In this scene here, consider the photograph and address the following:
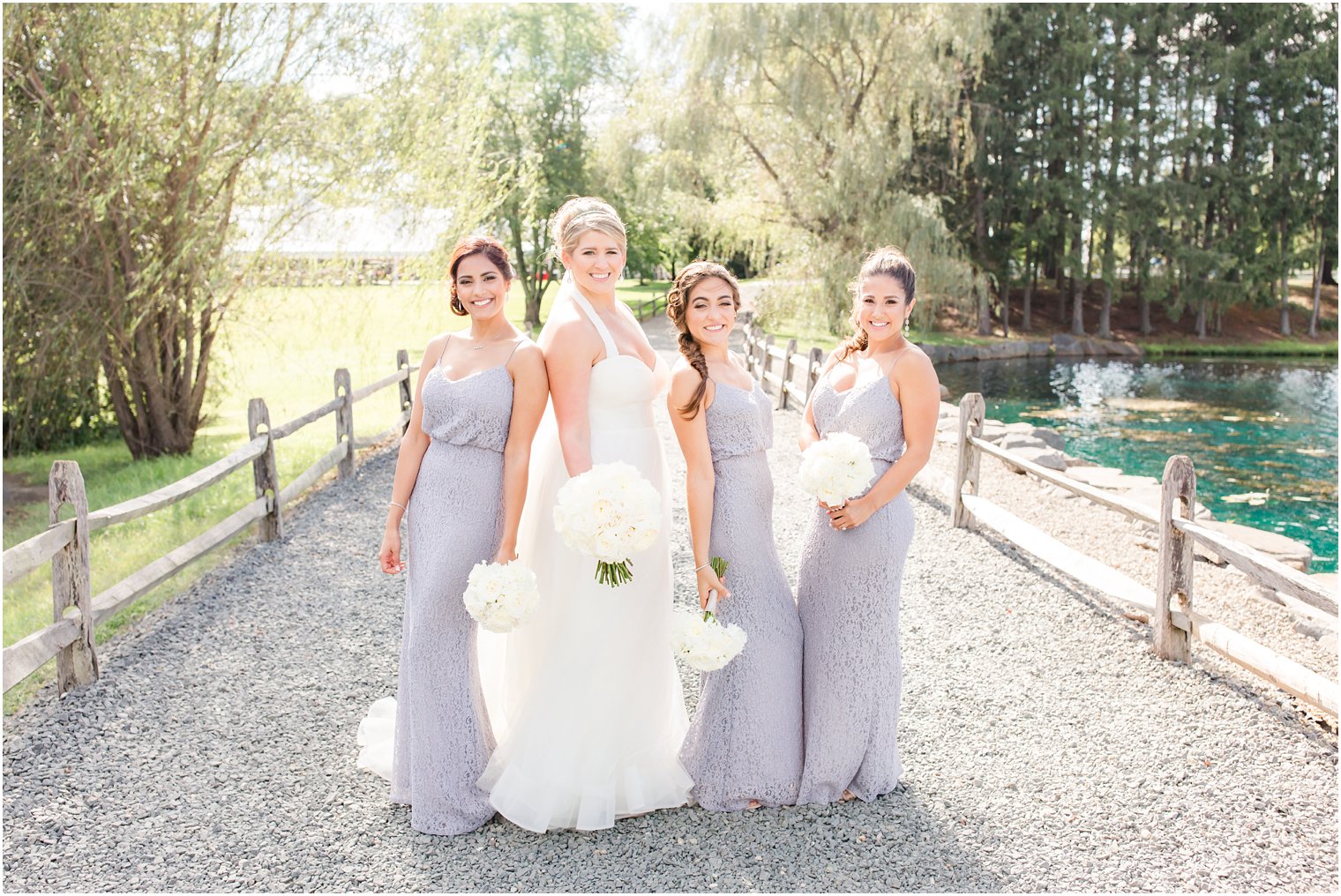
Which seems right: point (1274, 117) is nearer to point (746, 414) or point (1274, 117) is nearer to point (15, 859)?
point (746, 414)

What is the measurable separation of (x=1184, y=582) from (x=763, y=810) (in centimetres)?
283

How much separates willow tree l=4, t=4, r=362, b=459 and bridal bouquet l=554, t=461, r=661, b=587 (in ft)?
26.1

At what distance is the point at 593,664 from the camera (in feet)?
11.3

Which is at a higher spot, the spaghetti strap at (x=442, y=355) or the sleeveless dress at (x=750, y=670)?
the spaghetti strap at (x=442, y=355)

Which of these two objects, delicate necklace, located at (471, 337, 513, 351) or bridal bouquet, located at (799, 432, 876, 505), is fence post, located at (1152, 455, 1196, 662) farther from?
delicate necklace, located at (471, 337, 513, 351)

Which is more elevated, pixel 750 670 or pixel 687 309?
pixel 687 309

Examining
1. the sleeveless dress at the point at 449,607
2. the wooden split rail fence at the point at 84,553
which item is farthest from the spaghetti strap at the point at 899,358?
the wooden split rail fence at the point at 84,553

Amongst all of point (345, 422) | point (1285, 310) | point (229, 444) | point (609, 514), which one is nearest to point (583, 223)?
point (609, 514)

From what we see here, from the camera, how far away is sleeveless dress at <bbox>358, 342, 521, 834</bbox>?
133 inches

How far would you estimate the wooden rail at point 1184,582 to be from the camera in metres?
4.27

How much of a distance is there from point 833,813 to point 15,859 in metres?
2.82

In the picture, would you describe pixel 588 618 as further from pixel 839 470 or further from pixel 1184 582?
pixel 1184 582

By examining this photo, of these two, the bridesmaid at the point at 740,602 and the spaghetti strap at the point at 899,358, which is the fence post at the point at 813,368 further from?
the bridesmaid at the point at 740,602

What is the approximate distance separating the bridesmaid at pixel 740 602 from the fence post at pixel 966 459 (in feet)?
15.2
